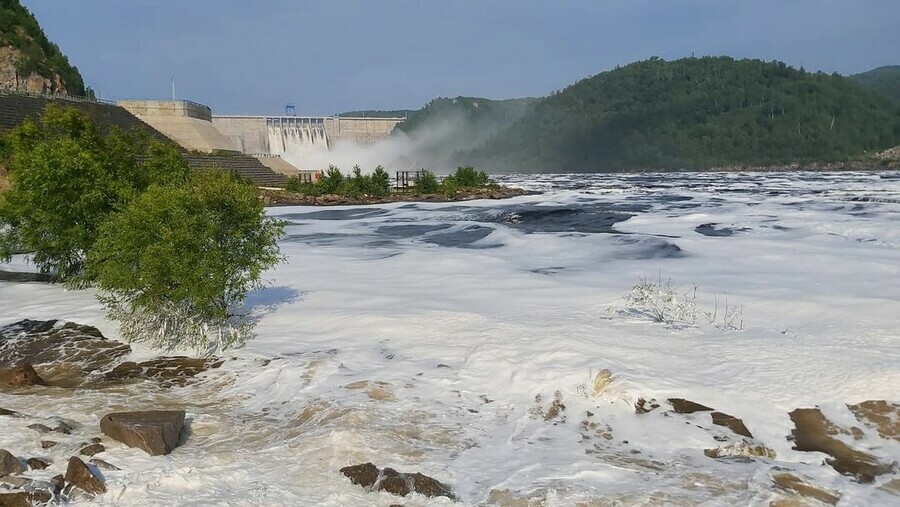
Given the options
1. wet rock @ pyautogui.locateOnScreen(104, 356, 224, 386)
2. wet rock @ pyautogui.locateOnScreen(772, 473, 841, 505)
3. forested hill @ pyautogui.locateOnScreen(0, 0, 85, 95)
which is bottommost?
wet rock @ pyautogui.locateOnScreen(772, 473, 841, 505)

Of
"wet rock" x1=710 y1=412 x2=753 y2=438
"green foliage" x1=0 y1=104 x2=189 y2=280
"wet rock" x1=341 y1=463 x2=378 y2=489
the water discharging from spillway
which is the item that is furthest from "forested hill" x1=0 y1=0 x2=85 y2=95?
"wet rock" x1=710 y1=412 x2=753 y2=438

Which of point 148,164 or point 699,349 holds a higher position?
point 148,164

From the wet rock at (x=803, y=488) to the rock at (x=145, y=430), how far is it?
4581mm

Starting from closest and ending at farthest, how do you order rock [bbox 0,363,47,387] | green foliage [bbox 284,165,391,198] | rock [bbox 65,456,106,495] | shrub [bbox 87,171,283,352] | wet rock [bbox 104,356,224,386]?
rock [bbox 65,456,106,495]
rock [bbox 0,363,47,387]
wet rock [bbox 104,356,224,386]
shrub [bbox 87,171,283,352]
green foliage [bbox 284,165,391,198]

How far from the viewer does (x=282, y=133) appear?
330 feet

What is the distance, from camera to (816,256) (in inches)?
624

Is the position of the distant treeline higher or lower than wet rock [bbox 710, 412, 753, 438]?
higher

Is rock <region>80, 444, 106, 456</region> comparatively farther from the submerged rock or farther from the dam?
the dam

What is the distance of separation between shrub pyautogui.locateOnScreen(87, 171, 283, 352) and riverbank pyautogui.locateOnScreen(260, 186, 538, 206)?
28190 mm

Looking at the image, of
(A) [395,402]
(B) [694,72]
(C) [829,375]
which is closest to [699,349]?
(C) [829,375]

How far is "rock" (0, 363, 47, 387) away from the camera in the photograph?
6.82 metres

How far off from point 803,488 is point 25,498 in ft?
17.1

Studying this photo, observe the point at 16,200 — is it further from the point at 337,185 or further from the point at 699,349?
the point at 337,185

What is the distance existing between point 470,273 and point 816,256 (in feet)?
27.5
